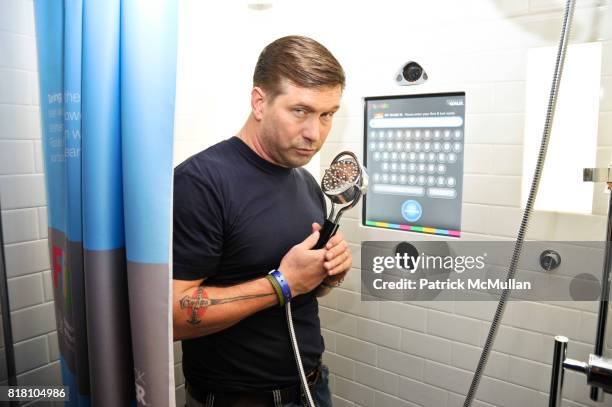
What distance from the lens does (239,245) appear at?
0.92m

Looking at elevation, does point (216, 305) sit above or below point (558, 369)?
above

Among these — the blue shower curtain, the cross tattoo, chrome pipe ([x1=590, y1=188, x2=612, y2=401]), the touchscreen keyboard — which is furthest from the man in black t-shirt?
chrome pipe ([x1=590, y1=188, x2=612, y2=401])

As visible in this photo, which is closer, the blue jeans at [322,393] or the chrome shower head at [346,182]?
the chrome shower head at [346,182]

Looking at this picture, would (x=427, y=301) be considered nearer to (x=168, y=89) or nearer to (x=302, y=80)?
(x=302, y=80)

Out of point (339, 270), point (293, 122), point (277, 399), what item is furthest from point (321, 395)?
point (293, 122)

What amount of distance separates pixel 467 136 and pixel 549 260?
40cm

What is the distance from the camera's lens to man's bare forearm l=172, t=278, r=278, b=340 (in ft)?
2.78

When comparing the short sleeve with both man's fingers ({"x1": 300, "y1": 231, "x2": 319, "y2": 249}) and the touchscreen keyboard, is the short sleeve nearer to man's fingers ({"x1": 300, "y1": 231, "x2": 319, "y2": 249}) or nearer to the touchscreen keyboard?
man's fingers ({"x1": 300, "y1": 231, "x2": 319, "y2": 249})

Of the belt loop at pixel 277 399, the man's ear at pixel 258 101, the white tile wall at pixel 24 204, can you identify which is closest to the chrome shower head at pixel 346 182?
the man's ear at pixel 258 101

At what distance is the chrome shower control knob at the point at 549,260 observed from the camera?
110 centimetres

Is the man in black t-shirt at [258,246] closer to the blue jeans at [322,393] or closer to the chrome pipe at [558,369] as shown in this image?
the blue jeans at [322,393]

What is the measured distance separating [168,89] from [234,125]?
90 cm

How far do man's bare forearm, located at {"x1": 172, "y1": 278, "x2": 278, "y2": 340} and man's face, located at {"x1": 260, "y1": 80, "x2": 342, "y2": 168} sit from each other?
0.31 metres

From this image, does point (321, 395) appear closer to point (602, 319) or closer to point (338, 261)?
point (338, 261)
